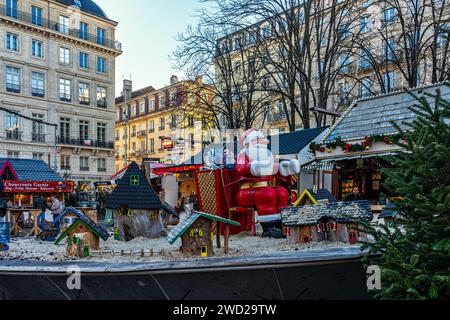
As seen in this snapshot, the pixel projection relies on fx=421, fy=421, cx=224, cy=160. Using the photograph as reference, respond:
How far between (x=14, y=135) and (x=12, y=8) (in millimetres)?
10993

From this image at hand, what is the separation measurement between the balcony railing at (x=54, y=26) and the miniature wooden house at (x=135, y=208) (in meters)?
35.8

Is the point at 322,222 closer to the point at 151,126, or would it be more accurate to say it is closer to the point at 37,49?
the point at 37,49

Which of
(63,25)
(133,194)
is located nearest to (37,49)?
(63,25)

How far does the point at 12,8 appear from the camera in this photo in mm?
36469

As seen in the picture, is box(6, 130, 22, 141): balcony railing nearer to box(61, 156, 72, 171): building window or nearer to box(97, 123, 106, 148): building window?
box(61, 156, 72, 171): building window

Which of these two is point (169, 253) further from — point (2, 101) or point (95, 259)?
point (2, 101)

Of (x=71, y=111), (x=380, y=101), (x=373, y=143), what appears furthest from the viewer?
(x=71, y=111)

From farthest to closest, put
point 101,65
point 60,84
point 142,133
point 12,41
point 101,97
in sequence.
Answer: point 142,133 < point 101,97 < point 101,65 < point 60,84 < point 12,41

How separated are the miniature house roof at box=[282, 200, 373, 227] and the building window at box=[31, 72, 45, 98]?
37.9 meters

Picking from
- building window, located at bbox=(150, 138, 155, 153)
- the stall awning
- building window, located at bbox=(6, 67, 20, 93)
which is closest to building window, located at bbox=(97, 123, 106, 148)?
building window, located at bbox=(6, 67, 20, 93)
